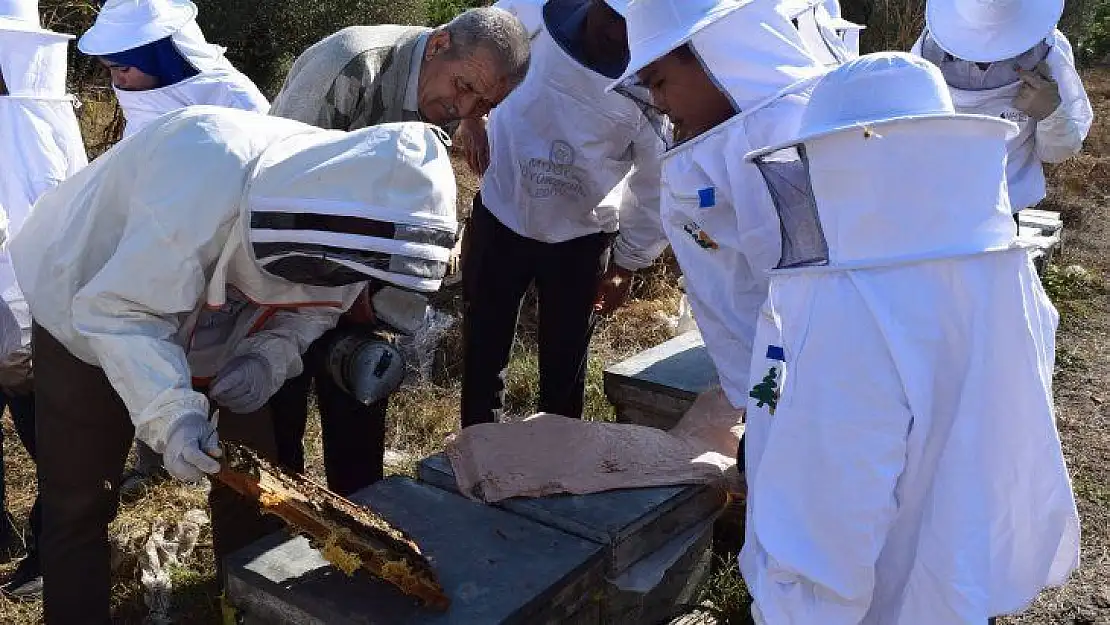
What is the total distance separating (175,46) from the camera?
3734mm

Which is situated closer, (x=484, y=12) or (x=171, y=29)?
(x=484, y=12)

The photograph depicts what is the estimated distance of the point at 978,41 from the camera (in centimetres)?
398

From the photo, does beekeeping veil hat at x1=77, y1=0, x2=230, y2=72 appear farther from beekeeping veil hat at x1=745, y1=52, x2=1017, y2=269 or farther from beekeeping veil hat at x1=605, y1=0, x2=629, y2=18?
beekeeping veil hat at x1=745, y1=52, x2=1017, y2=269

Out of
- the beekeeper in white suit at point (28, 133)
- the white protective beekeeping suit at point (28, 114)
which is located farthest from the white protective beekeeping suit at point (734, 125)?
the white protective beekeeping suit at point (28, 114)

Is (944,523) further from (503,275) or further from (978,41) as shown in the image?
(978,41)

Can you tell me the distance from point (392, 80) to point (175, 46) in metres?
1.32

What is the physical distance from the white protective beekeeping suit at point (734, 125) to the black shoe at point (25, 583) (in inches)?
100

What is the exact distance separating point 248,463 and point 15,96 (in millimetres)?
2353

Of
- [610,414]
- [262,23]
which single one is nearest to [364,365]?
[610,414]

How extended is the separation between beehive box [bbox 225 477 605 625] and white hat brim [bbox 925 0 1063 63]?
2.82 meters

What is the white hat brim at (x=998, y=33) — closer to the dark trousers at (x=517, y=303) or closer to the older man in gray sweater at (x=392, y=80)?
the dark trousers at (x=517, y=303)

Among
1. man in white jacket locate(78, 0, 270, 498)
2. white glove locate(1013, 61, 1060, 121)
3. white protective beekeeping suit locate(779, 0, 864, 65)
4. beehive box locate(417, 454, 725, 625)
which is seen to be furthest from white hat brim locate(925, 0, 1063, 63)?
man in white jacket locate(78, 0, 270, 498)

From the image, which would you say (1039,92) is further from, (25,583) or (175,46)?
(25,583)

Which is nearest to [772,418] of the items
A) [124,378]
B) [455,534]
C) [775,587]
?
[775,587]
